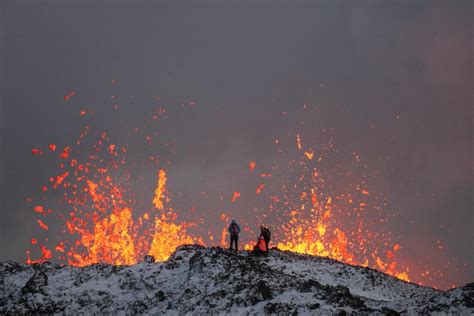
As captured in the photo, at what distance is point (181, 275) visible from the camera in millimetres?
24562

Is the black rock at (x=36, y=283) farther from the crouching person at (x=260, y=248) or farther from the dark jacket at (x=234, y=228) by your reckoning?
the crouching person at (x=260, y=248)

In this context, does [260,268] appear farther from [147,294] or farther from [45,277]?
[45,277]

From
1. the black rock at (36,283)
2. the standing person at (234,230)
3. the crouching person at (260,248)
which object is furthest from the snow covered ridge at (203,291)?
the standing person at (234,230)

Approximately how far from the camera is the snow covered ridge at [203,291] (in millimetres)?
18906

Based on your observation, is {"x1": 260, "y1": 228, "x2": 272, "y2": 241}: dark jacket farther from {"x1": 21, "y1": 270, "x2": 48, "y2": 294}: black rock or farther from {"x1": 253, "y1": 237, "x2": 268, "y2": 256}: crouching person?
{"x1": 21, "y1": 270, "x2": 48, "y2": 294}: black rock

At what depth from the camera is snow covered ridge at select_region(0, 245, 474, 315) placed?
18.9 metres

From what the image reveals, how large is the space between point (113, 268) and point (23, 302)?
201 inches

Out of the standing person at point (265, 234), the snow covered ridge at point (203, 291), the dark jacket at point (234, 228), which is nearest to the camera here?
the snow covered ridge at point (203, 291)

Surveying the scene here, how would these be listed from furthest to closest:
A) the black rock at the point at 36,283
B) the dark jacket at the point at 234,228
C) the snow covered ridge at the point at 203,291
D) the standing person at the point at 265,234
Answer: the dark jacket at the point at 234,228 < the standing person at the point at 265,234 < the black rock at the point at 36,283 < the snow covered ridge at the point at 203,291

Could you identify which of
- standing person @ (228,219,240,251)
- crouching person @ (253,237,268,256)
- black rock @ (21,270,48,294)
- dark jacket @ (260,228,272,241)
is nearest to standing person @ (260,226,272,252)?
dark jacket @ (260,228,272,241)

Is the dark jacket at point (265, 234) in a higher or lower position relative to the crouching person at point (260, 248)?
higher

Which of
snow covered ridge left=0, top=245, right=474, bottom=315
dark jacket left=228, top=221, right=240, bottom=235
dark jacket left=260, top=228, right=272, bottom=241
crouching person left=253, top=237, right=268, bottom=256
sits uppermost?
dark jacket left=228, top=221, right=240, bottom=235

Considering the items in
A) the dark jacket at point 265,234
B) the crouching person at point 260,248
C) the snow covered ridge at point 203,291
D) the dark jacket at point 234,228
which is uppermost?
the dark jacket at point 234,228

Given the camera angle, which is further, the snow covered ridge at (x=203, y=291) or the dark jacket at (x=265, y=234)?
the dark jacket at (x=265, y=234)
